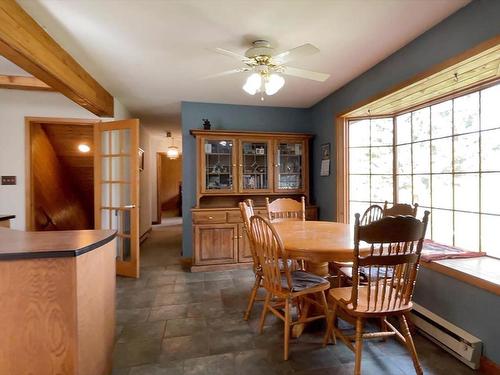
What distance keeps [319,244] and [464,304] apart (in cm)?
106

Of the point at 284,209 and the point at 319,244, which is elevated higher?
the point at 284,209

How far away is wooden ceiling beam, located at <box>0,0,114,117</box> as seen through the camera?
172 centimetres

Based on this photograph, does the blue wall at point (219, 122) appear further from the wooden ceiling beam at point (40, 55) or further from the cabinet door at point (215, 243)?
the wooden ceiling beam at point (40, 55)

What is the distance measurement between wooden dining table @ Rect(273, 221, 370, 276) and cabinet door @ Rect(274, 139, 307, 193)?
153cm

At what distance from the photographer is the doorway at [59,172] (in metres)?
3.50

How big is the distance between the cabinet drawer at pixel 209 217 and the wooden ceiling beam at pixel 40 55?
178 centimetres

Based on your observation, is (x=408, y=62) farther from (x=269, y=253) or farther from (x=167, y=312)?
(x=167, y=312)

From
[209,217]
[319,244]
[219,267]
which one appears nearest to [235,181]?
[209,217]

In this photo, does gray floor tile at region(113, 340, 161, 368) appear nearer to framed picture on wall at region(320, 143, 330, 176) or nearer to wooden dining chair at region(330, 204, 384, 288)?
wooden dining chair at region(330, 204, 384, 288)

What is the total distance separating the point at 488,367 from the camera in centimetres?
166

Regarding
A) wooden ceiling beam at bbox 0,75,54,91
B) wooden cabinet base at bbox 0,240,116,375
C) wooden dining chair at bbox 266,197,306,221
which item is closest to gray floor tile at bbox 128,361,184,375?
wooden cabinet base at bbox 0,240,116,375

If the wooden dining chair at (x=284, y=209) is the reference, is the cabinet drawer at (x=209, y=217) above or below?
below

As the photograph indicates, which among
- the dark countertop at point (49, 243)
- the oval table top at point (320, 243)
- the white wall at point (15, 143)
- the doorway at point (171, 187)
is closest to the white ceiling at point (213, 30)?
the white wall at point (15, 143)

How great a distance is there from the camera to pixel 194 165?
405 cm
